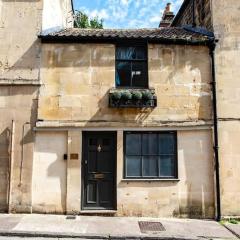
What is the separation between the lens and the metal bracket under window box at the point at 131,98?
11.0 m

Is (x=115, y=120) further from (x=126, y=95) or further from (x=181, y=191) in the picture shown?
(x=181, y=191)

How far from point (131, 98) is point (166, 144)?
72.4 inches

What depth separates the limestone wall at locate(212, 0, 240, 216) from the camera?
1106 cm

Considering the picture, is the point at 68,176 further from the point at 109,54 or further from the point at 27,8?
the point at 27,8

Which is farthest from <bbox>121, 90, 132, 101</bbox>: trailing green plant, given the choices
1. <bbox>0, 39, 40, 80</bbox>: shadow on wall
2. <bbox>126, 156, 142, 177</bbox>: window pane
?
<bbox>0, 39, 40, 80</bbox>: shadow on wall

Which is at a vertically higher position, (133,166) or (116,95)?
(116,95)

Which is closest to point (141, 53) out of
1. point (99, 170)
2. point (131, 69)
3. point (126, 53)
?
point (126, 53)

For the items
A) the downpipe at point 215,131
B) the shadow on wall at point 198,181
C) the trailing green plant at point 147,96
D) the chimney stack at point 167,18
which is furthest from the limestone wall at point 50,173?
the chimney stack at point 167,18

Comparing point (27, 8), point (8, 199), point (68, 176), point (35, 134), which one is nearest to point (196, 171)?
point (68, 176)

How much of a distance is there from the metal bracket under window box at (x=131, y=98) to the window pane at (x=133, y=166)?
65.2 inches

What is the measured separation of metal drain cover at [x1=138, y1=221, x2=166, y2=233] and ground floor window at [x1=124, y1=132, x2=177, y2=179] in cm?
152

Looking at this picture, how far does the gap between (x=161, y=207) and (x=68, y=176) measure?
300 centimetres

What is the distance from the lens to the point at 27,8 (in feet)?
38.2

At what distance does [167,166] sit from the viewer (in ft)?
36.9
